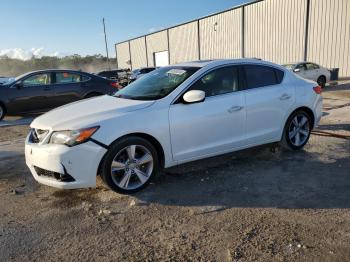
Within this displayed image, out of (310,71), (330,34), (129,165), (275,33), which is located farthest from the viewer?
(275,33)

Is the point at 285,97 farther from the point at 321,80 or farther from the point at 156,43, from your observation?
the point at 156,43

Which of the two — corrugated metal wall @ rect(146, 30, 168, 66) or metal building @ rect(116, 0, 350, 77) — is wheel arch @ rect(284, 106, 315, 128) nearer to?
metal building @ rect(116, 0, 350, 77)

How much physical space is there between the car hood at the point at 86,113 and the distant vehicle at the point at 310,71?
14.7 metres

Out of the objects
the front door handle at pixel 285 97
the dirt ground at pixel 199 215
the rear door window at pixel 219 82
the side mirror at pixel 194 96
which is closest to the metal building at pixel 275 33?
the front door handle at pixel 285 97

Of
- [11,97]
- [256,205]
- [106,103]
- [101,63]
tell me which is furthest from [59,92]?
[101,63]

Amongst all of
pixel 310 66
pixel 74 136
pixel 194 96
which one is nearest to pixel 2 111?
pixel 74 136

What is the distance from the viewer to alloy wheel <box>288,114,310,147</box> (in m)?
6.05

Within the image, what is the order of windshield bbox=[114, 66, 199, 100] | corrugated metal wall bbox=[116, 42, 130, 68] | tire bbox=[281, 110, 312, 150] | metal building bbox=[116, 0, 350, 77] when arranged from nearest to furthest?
windshield bbox=[114, 66, 199, 100] → tire bbox=[281, 110, 312, 150] → metal building bbox=[116, 0, 350, 77] → corrugated metal wall bbox=[116, 42, 130, 68]

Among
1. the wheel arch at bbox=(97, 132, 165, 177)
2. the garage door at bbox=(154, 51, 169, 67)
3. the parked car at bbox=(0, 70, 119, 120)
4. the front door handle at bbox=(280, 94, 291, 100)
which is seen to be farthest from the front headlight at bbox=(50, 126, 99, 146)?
the garage door at bbox=(154, 51, 169, 67)

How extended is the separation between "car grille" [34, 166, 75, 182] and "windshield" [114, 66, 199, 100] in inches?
57.2

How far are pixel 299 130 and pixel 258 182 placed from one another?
1.79 m

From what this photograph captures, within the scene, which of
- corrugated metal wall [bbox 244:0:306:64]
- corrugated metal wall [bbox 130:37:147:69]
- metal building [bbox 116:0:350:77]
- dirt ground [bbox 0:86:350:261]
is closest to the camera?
dirt ground [bbox 0:86:350:261]

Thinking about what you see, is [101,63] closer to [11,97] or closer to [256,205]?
[11,97]

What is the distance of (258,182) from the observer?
4.80m
